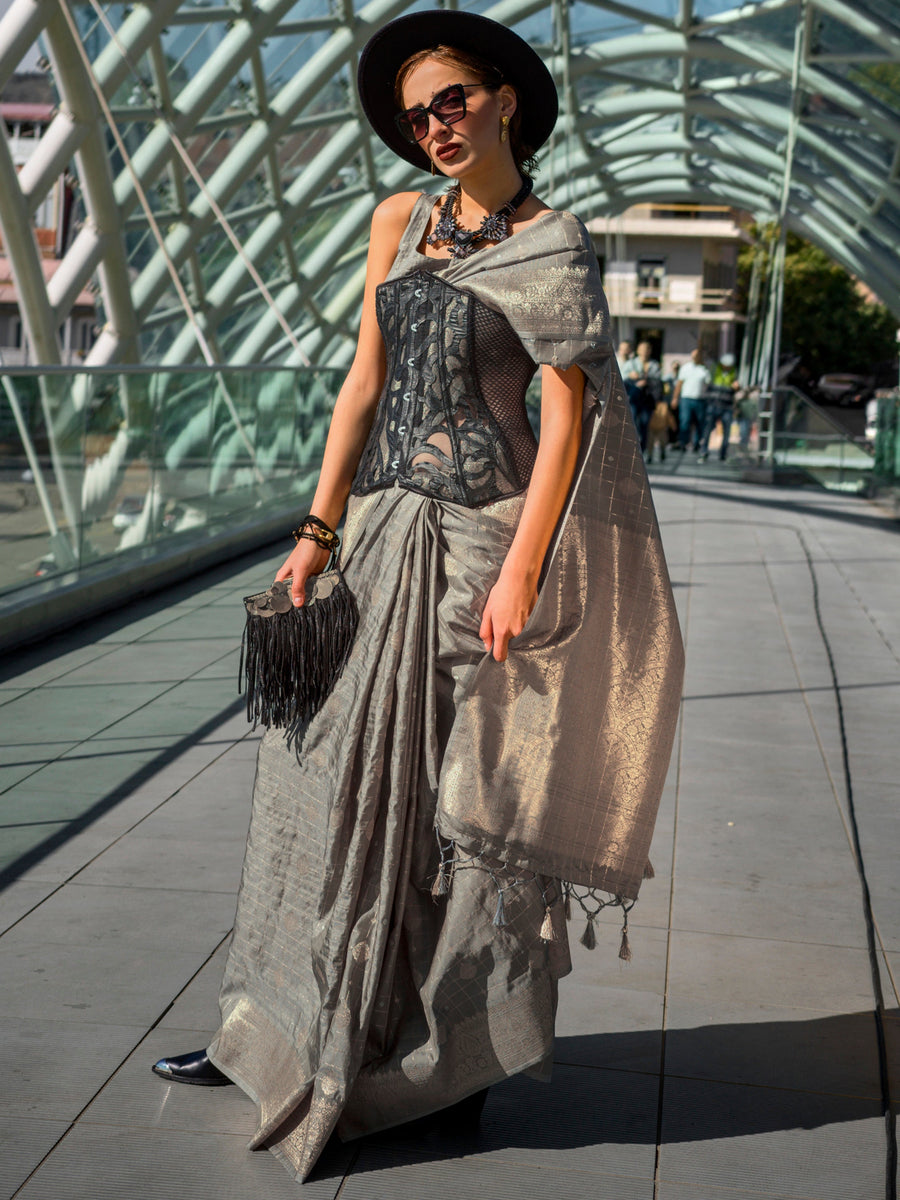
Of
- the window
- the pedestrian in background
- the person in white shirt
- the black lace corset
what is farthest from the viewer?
the window

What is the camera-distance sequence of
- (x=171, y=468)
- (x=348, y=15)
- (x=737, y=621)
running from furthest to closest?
(x=348, y=15)
(x=171, y=468)
(x=737, y=621)

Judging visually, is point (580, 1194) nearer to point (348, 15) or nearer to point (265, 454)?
point (265, 454)

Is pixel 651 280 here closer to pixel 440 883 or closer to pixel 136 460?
pixel 136 460

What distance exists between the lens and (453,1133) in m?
2.77

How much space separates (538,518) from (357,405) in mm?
499

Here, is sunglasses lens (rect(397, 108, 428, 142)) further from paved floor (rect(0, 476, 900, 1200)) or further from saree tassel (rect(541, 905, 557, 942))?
paved floor (rect(0, 476, 900, 1200))

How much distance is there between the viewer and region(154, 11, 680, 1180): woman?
8.41 ft

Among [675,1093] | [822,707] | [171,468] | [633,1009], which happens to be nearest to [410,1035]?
[675,1093]

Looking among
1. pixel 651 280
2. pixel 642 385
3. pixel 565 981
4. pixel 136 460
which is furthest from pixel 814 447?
pixel 651 280

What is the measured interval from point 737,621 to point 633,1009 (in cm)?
584

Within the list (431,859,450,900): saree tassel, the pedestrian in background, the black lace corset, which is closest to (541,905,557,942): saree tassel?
(431,859,450,900): saree tassel

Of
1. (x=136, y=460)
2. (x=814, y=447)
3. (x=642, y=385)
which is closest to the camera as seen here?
(x=136, y=460)

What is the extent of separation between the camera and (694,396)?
2439 cm

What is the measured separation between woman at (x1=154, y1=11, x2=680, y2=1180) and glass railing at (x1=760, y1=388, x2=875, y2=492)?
60.2 feet
